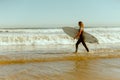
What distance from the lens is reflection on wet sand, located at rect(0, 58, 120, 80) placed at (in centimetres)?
825

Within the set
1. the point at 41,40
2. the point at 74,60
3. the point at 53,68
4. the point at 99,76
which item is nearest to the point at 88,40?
the point at 74,60

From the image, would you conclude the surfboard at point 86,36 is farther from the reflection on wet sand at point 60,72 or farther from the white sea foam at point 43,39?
the white sea foam at point 43,39

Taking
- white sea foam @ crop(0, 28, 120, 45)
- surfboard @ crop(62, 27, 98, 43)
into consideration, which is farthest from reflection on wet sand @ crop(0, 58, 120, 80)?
white sea foam @ crop(0, 28, 120, 45)

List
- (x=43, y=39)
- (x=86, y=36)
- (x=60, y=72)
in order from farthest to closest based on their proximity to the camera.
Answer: (x=43, y=39)
(x=86, y=36)
(x=60, y=72)

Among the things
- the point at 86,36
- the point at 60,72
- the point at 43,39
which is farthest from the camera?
the point at 43,39

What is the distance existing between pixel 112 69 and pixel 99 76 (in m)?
1.32

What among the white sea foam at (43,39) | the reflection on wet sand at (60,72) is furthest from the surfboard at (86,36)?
the white sea foam at (43,39)

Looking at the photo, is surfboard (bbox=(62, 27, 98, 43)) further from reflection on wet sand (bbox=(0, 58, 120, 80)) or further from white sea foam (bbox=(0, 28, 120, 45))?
white sea foam (bbox=(0, 28, 120, 45))

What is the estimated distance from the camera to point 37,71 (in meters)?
9.33

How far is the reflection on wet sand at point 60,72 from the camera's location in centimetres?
825

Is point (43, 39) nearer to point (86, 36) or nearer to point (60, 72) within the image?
point (86, 36)

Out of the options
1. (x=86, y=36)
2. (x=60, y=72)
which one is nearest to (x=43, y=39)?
(x=86, y=36)

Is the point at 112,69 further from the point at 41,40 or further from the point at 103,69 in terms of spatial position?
the point at 41,40

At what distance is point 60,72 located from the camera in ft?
29.8
